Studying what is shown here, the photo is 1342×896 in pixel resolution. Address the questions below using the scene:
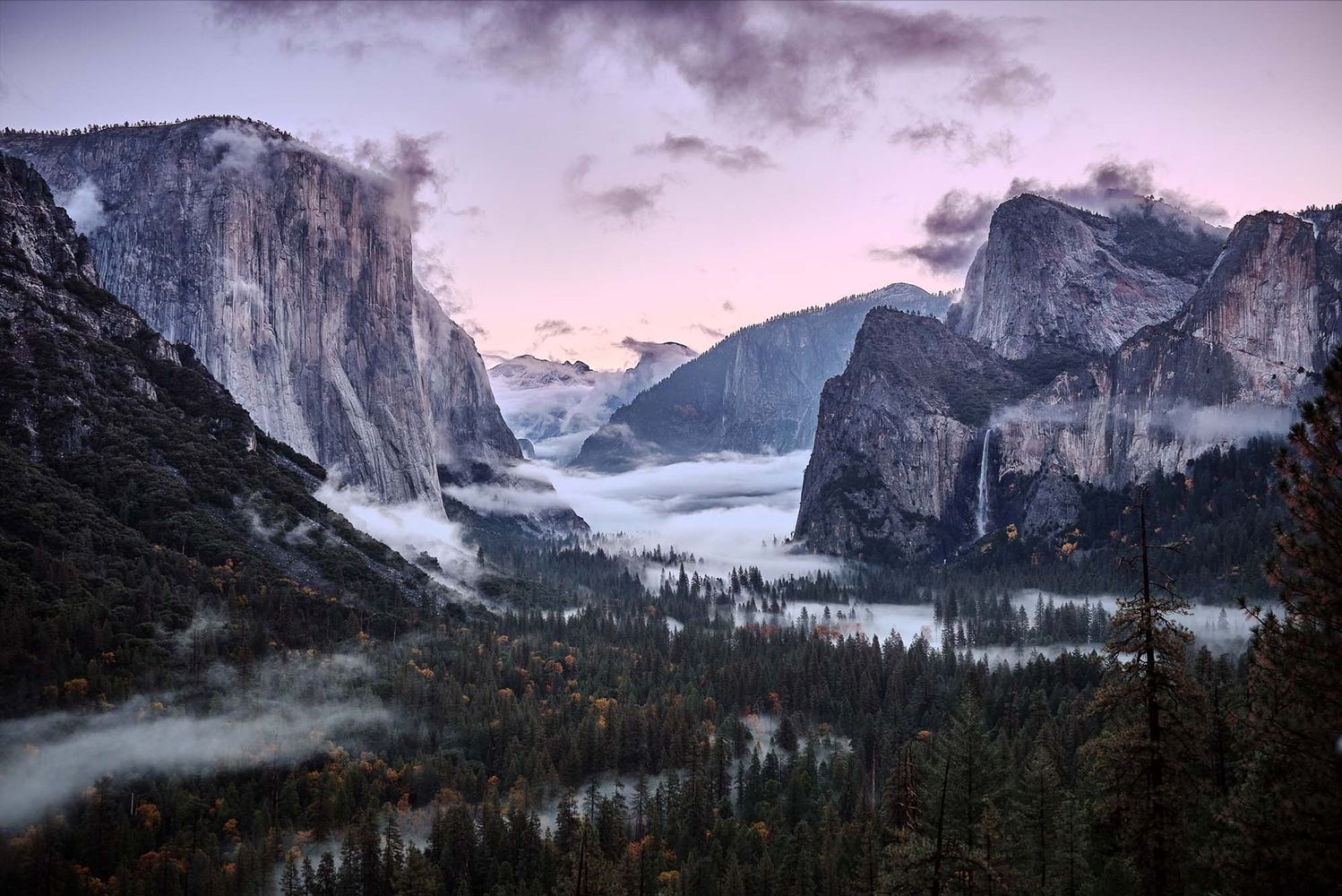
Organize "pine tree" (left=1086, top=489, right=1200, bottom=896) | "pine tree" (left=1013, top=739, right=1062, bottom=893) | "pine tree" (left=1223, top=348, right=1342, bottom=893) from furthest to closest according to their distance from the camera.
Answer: "pine tree" (left=1013, top=739, right=1062, bottom=893)
"pine tree" (left=1086, top=489, right=1200, bottom=896)
"pine tree" (left=1223, top=348, right=1342, bottom=893)

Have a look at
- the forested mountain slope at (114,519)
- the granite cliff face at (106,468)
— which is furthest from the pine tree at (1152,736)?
the granite cliff face at (106,468)

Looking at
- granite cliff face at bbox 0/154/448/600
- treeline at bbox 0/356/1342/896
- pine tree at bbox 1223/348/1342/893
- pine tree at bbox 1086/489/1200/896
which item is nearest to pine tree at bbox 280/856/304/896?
treeline at bbox 0/356/1342/896

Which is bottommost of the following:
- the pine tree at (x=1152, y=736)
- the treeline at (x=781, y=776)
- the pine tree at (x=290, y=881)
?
the pine tree at (x=290, y=881)

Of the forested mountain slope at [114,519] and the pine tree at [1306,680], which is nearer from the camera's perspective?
the pine tree at [1306,680]

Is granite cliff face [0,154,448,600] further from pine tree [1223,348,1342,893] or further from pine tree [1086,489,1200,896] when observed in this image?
pine tree [1223,348,1342,893]

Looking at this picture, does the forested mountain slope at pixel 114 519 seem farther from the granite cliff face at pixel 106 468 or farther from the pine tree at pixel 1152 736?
the pine tree at pixel 1152 736

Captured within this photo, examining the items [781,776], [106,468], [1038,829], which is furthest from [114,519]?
[1038,829]

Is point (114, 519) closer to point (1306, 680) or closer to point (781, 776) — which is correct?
point (781, 776)

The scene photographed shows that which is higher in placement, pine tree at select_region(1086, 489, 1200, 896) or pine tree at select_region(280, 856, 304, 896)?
pine tree at select_region(1086, 489, 1200, 896)

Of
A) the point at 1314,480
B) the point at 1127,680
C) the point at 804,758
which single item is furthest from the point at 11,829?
the point at 1314,480
